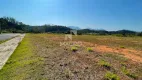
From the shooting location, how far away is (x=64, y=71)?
19.0ft

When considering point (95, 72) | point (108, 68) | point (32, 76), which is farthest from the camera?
point (108, 68)

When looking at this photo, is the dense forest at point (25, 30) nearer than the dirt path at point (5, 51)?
No

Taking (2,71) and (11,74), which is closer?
(11,74)

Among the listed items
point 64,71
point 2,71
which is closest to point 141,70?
point 64,71

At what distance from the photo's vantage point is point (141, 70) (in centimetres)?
670

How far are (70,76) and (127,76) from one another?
239 cm

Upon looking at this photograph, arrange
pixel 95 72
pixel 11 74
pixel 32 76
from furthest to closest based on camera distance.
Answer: pixel 95 72
pixel 11 74
pixel 32 76

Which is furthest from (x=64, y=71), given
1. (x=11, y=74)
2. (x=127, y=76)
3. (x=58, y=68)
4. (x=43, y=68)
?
(x=127, y=76)

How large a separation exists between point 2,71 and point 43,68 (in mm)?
1685

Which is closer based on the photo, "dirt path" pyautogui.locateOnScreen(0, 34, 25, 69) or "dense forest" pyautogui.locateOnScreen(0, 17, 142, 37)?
"dirt path" pyautogui.locateOnScreen(0, 34, 25, 69)

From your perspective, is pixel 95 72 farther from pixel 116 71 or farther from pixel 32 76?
pixel 32 76

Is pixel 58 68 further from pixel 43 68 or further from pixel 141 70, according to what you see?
pixel 141 70

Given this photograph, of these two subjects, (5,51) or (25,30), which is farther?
(25,30)

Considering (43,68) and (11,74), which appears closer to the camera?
(11,74)
